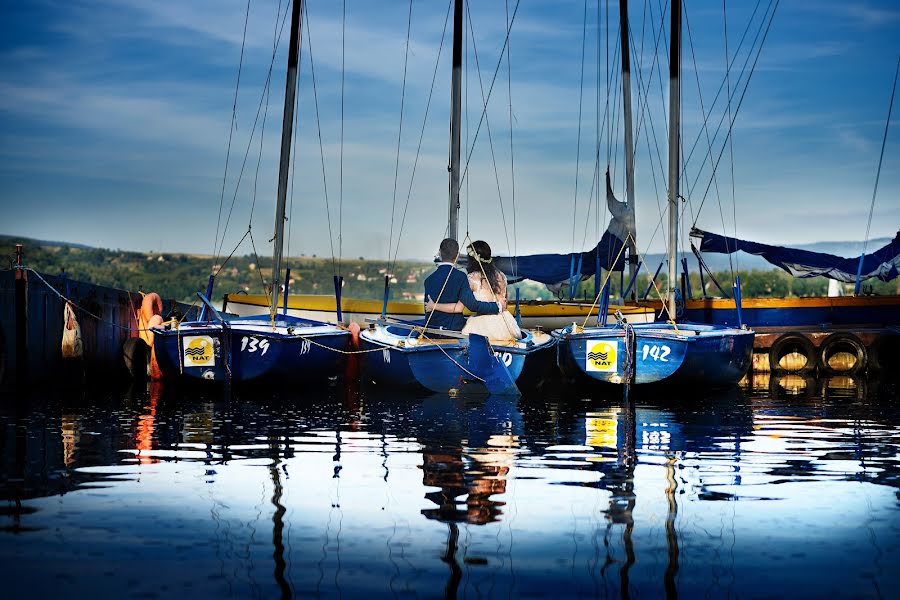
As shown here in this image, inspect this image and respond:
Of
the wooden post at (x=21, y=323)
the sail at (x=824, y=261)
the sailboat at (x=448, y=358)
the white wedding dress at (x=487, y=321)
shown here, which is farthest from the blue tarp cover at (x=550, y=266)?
the wooden post at (x=21, y=323)

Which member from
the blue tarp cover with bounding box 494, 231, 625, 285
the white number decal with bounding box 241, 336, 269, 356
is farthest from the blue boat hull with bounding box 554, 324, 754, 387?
the blue tarp cover with bounding box 494, 231, 625, 285

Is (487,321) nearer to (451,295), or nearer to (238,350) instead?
(451,295)

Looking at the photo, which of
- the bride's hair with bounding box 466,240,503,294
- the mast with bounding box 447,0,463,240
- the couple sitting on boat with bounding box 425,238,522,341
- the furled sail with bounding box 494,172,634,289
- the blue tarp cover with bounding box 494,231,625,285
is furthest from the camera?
the blue tarp cover with bounding box 494,231,625,285

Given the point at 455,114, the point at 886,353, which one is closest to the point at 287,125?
the point at 455,114

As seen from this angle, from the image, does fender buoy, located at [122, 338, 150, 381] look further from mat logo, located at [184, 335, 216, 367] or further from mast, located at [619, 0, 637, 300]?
mast, located at [619, 0, 637, 300]

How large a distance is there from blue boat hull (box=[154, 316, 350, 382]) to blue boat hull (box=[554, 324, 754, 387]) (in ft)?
13.5

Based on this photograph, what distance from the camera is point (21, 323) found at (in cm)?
1997

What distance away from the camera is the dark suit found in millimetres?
17859

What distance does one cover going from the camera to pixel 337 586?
5.27 m

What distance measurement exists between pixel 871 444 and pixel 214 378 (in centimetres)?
1075

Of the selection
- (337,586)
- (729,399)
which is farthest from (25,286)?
(337,586)

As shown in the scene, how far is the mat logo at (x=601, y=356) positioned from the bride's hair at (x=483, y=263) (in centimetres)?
173

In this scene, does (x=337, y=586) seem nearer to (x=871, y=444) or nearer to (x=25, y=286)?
(x=871, y=444)

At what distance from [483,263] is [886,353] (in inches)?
542
